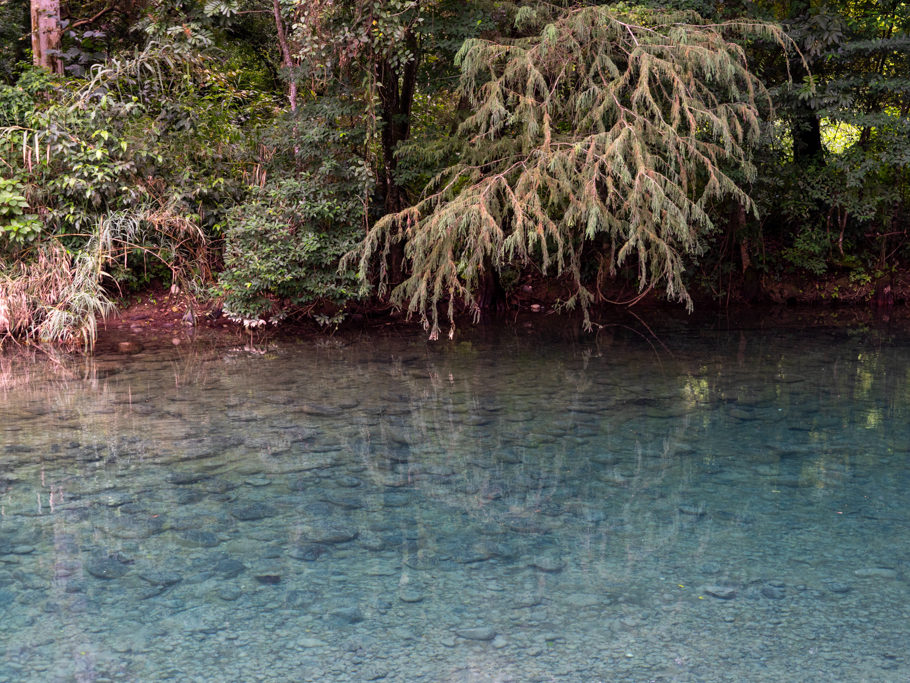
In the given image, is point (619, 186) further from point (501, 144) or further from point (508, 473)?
point (508, 473)

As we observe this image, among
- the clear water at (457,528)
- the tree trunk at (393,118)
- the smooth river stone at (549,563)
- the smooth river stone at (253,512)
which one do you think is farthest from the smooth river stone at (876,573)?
the tree trunk at (393,118)

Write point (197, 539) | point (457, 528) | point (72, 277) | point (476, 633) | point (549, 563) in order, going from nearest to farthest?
point (476, 633) → point (549, 563) → point (197, 539) → point (457, 528) → point (72, 277)

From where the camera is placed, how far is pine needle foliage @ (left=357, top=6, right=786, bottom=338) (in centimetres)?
837

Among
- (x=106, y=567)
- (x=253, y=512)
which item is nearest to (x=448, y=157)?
(x=253, y=512)

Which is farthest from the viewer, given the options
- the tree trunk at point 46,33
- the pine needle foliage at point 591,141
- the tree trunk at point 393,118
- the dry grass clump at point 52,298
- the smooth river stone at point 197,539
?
the tree trunk at point 46,33

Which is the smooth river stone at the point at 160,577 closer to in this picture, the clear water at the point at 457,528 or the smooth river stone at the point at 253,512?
the clear water at the point at 457,528

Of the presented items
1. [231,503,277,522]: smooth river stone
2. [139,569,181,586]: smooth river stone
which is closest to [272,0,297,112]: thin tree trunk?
[231,503,277,522]: smooth river stone

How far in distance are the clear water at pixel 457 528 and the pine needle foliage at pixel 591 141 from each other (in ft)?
5.08

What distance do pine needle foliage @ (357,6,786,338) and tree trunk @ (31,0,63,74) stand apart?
569 cm

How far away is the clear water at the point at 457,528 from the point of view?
3156mm

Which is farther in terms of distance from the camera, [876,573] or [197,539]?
[197,539]

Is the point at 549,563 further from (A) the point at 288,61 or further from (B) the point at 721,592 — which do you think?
(A) the point at 288,61

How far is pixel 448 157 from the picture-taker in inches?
407

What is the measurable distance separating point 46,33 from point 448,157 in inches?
237
